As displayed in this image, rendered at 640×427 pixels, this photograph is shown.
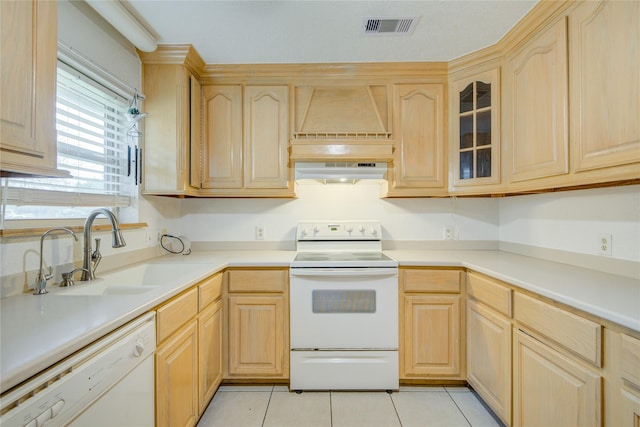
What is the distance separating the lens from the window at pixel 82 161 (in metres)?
1.24

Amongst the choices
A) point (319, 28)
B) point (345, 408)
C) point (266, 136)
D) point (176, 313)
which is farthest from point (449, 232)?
point (176, 313)

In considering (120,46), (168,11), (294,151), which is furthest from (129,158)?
(294,151)

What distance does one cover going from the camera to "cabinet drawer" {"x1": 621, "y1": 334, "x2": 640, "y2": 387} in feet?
2.79

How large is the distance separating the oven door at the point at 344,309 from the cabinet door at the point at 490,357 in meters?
0.47

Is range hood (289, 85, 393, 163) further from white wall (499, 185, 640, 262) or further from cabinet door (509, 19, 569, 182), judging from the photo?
white wall (499, 185, 640, 262)

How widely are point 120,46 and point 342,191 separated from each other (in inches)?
70.6

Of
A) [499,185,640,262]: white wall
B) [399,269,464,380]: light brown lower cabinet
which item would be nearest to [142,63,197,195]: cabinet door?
[399,269,464,380]: light brown lower cabinet

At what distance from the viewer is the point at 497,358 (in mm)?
1540

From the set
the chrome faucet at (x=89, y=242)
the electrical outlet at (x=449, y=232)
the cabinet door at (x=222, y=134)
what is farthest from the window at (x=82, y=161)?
the electrical outlet at (x=449, y=232)

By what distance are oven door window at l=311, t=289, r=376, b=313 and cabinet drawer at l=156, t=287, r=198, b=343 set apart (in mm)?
742

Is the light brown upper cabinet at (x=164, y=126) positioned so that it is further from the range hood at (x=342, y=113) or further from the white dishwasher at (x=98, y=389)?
the white dishwasher at (x=98, y=389)

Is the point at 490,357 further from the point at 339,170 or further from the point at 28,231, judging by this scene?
the point at 28,231

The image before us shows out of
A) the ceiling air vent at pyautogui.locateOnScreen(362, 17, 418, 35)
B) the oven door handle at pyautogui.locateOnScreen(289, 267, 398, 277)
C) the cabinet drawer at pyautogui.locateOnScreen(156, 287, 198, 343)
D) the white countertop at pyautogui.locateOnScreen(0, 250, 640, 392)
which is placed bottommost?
the cabinet drawer at pyautogui.locateOnScreen(156, 287, 198, 343)

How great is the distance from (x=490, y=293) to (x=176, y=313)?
160 centimetres
